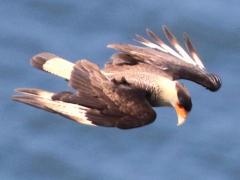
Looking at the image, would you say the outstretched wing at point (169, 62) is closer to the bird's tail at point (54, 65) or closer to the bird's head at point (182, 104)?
the bird's head at point (182, 104)

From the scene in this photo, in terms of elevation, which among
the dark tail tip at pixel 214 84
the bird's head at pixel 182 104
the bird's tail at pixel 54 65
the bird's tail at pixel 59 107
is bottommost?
the bird's tail at pixel 59 107

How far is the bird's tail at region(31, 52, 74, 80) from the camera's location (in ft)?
33.3

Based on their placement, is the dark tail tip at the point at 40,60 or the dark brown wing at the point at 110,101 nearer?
the dark brown wing at the point at 110,101

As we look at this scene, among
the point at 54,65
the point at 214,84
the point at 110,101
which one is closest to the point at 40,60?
the point at 54,65

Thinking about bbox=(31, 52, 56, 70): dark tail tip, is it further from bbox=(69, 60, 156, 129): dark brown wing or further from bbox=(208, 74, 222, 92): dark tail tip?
bbox=(208, 74, 222, 92): dark tail tip

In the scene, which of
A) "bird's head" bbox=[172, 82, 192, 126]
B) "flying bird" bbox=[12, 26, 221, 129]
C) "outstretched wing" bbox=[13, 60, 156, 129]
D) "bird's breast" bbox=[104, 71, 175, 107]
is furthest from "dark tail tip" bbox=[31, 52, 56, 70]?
"bird's head" bbox=[172, 82, 192, 126]

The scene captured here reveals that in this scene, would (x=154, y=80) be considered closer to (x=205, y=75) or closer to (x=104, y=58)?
(x=205, y=75)

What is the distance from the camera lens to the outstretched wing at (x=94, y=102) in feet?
31.8

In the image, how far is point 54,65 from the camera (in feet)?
34.0

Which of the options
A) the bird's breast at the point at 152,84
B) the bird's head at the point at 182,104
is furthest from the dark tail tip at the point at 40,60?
the bird's head at the point at 182,104

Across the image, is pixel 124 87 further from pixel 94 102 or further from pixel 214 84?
pixel 214 84

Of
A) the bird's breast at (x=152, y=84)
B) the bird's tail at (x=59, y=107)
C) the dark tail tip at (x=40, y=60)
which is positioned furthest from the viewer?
the dark tail tip at (x=40, y=60)

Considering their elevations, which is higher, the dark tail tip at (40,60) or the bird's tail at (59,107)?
the dark tail tip at (40,60)

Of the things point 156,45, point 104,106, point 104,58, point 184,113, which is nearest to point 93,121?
point 104,106
